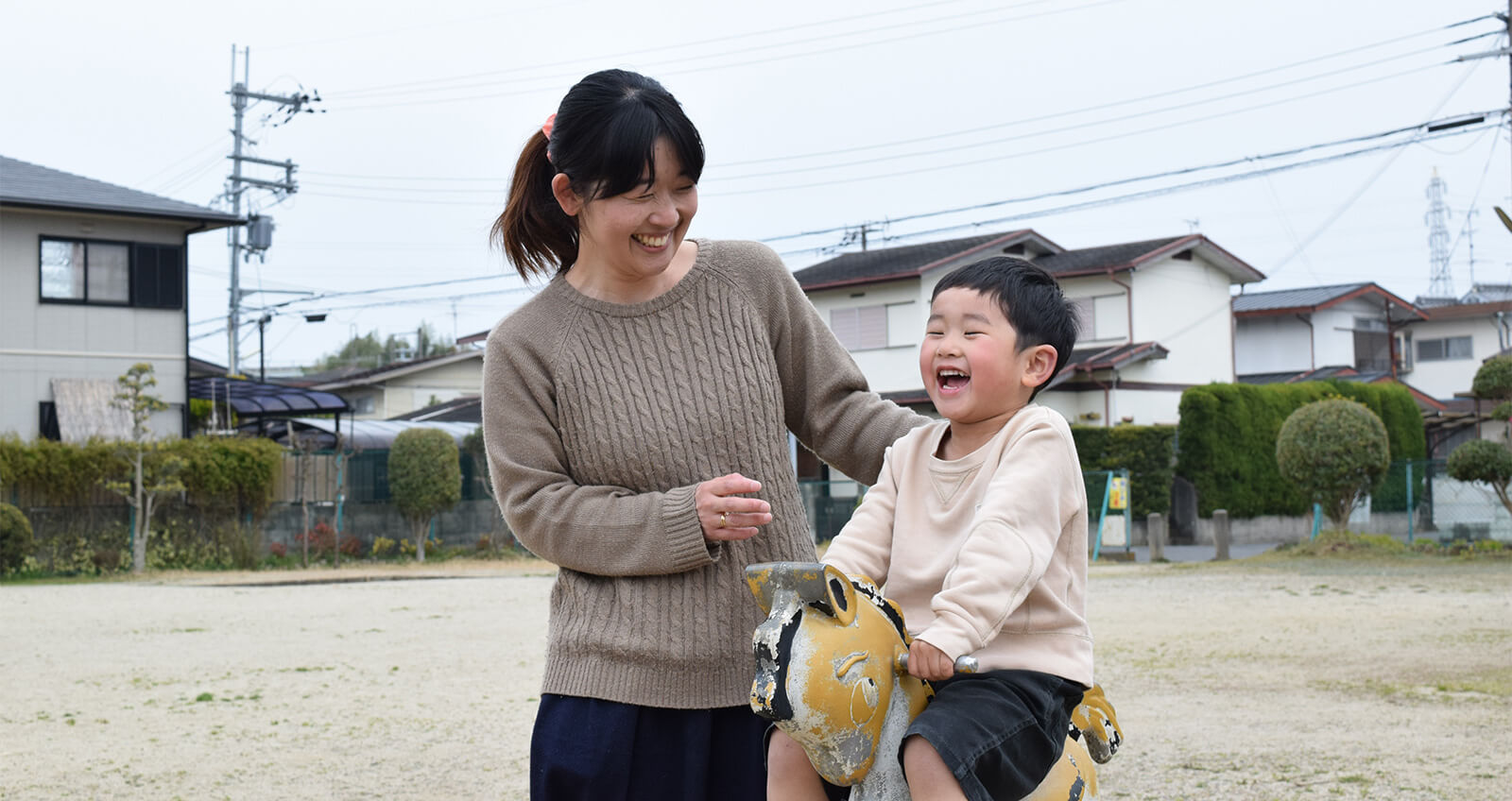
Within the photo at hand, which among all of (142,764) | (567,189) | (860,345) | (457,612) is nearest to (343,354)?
(860,345)

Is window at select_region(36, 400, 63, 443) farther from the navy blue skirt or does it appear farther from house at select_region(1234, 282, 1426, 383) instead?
house at select_region(1234, 282, 1426, 383)

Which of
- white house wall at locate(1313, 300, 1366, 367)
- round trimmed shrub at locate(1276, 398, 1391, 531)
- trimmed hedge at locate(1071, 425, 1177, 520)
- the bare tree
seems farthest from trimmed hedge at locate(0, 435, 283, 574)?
white house wall at locate(1313, 300, 1366, 367)

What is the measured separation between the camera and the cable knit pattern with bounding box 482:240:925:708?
8.05 feet

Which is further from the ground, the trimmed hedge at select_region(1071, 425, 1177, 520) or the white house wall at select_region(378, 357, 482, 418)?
the white house wall at select_region(378, 357, 482, 418)

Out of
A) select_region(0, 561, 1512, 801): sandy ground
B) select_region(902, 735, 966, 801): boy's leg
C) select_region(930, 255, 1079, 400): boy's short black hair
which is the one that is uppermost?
select_region(930, 255, 1079, 400): boy's short black hair

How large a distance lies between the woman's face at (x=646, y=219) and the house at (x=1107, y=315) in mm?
26799

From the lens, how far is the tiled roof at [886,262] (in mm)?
31438

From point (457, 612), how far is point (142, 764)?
8068mm

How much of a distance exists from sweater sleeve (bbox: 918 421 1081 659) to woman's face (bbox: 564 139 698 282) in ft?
2.40

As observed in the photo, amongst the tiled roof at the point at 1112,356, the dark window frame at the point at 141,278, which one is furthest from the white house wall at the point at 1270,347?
the dark window frame at the point at 141,278

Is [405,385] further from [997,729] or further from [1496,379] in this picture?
[997,729]

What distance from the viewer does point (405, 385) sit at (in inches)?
1672

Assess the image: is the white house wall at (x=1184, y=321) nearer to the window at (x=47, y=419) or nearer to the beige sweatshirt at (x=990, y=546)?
the window at (x=47, y=419)

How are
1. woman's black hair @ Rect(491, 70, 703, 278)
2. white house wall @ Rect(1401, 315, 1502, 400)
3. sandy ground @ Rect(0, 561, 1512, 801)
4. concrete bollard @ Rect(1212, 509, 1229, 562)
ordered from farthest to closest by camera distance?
white house wall @ Rect(1401, 315, 1502, 400) → concrete bollard @ Rect(1212, 509, 1229, 562) → sandy ground @ Rect(0, 561, 1512, 801) → woman's black hair @ Rect(491, 70, 703, 278)
